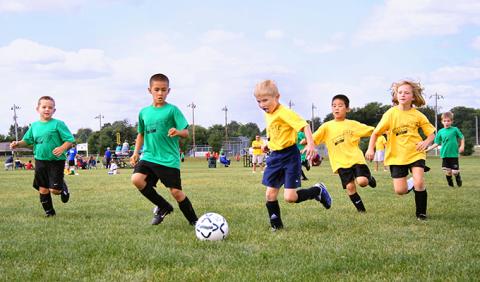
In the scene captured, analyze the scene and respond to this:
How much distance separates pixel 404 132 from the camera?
25.1 ft

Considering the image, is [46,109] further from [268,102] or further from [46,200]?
[268,102]

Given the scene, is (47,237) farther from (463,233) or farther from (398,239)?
(463,233)

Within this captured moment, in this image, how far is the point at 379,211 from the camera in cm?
846

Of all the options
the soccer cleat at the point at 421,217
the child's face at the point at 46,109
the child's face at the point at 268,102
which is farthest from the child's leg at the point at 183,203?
the soccer cleat at the point at 421,217

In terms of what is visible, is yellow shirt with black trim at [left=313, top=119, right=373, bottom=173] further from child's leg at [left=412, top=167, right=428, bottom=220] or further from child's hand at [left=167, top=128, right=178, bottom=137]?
child's hand at [left=167, top=128, right=178, bottom=137]

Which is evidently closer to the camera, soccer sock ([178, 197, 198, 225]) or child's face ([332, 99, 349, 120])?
soccer sock ([178, 197, 198, 225])

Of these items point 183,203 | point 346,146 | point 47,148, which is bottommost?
point 183,203

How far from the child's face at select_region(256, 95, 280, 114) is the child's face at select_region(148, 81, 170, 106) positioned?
4.36 feet

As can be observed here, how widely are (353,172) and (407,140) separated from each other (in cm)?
117

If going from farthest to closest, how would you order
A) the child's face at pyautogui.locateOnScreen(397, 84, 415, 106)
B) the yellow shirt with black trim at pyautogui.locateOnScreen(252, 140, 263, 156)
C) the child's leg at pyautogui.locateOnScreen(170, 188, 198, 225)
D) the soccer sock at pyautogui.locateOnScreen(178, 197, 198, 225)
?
the yellow shirt with black trim at pyautogui.locateOnScreen(252, 140, 263, 156)
the child's face at pyautogui.locateOnScreen(397, 84, 415, 106)
the soccer sock at pyautogui.locateOnScreen(178, 197, 198, 225)
the child's leg at pyautogui.locateOnScreen(170, 188, 198, 225)

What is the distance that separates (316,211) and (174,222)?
2.45 metres

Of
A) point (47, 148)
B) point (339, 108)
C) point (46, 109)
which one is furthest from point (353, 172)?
point (46, 109)

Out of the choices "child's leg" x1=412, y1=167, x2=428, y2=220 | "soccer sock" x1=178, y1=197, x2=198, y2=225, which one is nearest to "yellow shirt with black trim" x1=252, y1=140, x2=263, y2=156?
"child's leg" x1=412, y1=167, x2=428, y2=220

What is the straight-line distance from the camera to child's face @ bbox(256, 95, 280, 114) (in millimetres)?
6434
